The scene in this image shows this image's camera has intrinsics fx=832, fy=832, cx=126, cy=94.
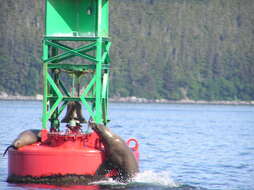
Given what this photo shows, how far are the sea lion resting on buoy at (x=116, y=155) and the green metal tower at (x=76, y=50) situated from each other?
66cm

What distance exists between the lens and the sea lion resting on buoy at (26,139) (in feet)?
83.2

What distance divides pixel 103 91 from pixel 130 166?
2799 mm

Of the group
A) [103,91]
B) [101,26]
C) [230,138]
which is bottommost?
[230,138]

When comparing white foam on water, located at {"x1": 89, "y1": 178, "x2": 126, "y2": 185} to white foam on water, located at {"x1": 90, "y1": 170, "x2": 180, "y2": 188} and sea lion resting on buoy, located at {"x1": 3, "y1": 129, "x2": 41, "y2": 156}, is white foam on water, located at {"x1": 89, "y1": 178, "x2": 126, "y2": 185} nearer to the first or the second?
white foam on water, located at {"x1": 90, "y1": 170, "x2": 180, "y2": 188}

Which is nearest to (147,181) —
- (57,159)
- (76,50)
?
(57,159)

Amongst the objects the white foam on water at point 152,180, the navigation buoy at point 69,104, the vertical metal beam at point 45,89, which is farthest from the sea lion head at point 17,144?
the white foam on water at point 152,180

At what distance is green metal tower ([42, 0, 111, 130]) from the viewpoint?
25.8 meters

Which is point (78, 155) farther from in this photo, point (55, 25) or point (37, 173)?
point (55, 25)

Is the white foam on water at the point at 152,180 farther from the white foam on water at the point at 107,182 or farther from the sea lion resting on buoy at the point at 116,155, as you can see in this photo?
the white foam on water at the point at 107,182

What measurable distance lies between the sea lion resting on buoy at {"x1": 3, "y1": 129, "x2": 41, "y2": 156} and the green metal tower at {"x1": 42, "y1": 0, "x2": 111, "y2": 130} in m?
0.47

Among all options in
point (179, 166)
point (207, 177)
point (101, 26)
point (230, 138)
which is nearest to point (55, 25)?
point (101, 26)

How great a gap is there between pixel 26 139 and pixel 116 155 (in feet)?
9.31

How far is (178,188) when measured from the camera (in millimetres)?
25984

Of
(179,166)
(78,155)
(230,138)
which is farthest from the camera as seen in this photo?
(230,138)
